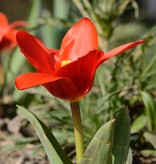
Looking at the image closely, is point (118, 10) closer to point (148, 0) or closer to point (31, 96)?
point (31, 96)

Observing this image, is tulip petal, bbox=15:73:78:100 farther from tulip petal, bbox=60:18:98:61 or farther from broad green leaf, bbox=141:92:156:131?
broad green leaf, bbox=141:92:156:131

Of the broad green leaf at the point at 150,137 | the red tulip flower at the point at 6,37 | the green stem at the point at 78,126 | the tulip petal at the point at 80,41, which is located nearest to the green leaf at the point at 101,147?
the green stem at the point at 78,126

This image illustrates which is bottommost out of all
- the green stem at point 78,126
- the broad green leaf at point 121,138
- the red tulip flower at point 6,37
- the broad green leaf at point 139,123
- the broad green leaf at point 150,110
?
the broad green leaf at point 139,123

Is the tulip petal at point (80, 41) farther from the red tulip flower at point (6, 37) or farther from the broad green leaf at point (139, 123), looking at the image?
the red tulip flower at point (6, 37)

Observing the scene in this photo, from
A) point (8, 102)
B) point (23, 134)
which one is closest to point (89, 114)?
point (23, 134)

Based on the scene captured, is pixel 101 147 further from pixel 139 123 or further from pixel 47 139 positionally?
pixel 139 123

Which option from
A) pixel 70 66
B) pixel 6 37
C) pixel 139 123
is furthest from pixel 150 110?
pixel 6 37
